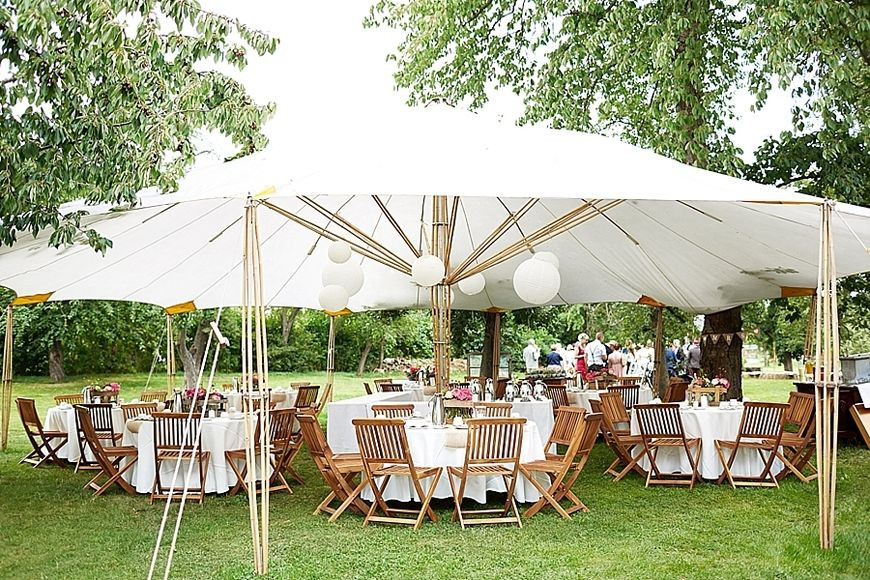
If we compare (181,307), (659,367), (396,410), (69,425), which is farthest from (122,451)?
(659,367)

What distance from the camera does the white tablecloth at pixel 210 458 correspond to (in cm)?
805

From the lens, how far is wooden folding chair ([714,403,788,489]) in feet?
26.7

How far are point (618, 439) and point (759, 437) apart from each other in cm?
126

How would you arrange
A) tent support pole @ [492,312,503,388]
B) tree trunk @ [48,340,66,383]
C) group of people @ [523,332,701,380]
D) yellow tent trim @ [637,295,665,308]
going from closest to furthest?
yellow tent trim @ [637,295,665,308]
tent support pole @ [492,312,503,388]
group of people @ [523,332,701,380]
tree trunk @ [48,340,66,383]

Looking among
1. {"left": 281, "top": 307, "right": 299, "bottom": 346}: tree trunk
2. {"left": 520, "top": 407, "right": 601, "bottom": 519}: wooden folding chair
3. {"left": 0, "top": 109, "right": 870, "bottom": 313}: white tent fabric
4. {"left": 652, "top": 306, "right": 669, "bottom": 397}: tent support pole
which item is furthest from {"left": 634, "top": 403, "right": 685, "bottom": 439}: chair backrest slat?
{"left": 281, "top": 307, "right": 299, "bottom": 346}: tree trunk

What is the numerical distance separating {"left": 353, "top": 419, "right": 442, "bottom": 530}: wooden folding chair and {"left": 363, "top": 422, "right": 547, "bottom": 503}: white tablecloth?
176 mm

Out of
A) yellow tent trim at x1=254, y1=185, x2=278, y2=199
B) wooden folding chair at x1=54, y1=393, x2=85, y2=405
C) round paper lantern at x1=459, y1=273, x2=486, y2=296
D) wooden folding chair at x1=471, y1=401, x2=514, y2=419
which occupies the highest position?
yellow tent trim at x1=254, y1=185, x2=278, y2=199

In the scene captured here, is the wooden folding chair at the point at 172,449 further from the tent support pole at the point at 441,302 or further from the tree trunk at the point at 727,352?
the tree trunk at the point at 727,352

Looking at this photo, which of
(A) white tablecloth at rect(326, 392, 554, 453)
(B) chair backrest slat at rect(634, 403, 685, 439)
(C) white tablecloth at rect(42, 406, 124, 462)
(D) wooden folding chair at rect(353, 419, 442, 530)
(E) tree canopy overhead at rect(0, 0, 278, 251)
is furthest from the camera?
(A) white tablecloth at rect(326, 392, 554, 453)

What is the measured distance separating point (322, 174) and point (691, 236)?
14.6 feet

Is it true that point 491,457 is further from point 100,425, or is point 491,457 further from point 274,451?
point 100,425

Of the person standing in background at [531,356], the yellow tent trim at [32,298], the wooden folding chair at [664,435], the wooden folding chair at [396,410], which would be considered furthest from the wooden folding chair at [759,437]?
the person standing in background at [531,356]

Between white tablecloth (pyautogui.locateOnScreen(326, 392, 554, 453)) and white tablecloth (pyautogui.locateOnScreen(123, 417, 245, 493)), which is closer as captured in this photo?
white tablecloth (pyautogui.locateOnScreen(123, 417, 245, 493))

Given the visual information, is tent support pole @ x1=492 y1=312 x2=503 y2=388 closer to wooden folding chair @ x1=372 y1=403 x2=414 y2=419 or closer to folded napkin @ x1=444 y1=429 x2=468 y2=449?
wooden folding chair @ x1=372 y1=403 x2=414 y2=419
